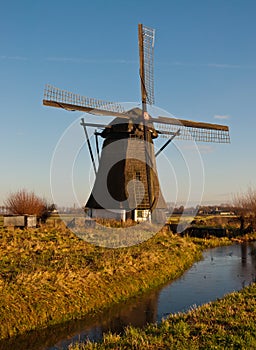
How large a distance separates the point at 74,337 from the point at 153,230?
17.4 meters

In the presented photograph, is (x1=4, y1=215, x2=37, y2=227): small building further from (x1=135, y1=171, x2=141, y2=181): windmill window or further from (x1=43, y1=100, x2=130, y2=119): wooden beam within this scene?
(x1=135, y1=171, x2=141, y2=181): windmill window

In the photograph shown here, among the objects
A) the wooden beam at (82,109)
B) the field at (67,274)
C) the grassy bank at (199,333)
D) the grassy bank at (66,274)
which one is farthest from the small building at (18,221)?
the grassy bank at (199,333)

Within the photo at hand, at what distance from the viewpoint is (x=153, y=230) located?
86.1ft

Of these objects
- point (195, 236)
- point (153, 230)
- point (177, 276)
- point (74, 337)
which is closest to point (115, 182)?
point (153, 230)

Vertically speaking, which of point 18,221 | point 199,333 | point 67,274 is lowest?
point 199,333

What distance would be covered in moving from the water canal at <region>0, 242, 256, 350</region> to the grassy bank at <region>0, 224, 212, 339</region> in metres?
0.45

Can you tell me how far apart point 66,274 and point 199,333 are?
563 centimetres

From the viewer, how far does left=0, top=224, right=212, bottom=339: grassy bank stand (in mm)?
9938

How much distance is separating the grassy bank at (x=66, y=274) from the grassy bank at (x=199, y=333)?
2259 millimetres

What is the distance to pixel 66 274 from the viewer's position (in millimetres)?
12188

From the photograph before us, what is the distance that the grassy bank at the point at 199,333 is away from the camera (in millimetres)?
7145

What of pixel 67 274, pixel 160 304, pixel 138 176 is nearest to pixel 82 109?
pixel 138 176

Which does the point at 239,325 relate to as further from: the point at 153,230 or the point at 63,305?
the point at 153,230

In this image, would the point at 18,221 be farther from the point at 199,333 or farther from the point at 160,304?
the point at 199,333
